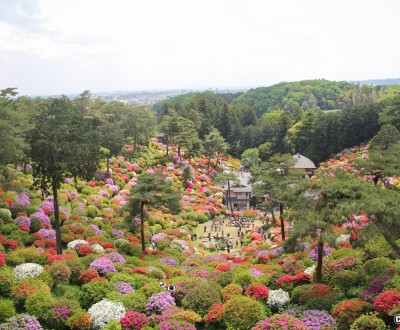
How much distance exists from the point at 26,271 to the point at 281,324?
32.0ft

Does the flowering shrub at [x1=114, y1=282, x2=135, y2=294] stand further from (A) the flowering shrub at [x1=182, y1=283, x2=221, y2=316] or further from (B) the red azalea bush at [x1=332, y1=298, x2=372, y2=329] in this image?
(B) the red azalea bush at [x1=332, y1=298, x2=372, y2=329]

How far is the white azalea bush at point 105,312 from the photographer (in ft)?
43.2

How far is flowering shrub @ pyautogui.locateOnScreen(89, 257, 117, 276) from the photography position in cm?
1719

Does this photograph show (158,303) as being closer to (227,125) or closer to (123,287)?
(123,287)

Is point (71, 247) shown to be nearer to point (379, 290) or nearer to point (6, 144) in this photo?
point (6, 144)

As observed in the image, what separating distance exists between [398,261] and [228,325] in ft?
22.2

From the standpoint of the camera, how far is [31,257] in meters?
17.3

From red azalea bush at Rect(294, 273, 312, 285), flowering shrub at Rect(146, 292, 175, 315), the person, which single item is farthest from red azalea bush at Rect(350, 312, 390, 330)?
the person

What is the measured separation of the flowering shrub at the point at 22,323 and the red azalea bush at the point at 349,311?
9.20 meters

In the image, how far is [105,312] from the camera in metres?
13.3

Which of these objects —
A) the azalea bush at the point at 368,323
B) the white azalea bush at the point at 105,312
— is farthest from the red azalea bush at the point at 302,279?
the white azalea bush at the point at 105,312

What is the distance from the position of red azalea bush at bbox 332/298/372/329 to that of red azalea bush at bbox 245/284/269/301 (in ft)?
10.0

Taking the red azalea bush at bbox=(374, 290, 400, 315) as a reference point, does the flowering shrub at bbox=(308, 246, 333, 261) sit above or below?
below

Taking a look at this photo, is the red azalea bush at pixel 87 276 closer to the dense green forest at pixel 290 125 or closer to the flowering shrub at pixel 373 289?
the flowering shrub at pixel 373 289
